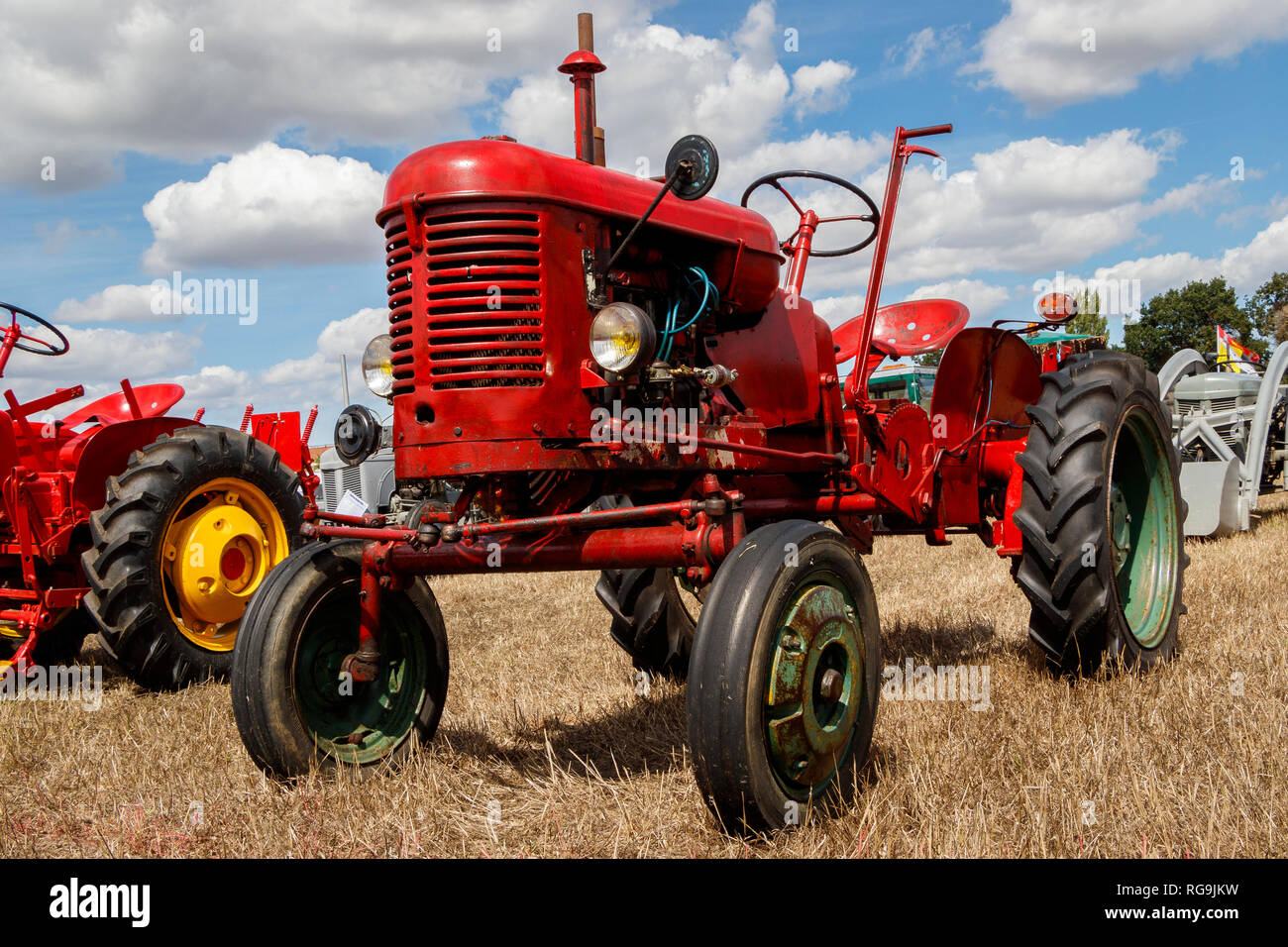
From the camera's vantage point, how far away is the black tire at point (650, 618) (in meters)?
5.02

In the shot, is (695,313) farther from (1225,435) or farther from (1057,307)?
(1225,435)

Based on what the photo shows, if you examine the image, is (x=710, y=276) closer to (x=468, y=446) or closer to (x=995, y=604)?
(x=468, y=446)

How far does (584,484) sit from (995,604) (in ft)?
13.5

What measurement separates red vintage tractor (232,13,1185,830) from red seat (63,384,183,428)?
405cm

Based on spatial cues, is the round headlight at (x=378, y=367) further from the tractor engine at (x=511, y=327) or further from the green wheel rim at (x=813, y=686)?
the green wheel rim at (x=813, y=686)

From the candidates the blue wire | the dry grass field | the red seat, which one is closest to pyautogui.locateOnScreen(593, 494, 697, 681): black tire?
the dry grass field

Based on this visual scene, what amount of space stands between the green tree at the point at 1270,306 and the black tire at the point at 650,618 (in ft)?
168

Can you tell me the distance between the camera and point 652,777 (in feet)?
11.5

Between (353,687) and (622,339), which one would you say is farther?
(353,687)

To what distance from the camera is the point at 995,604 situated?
6.69m

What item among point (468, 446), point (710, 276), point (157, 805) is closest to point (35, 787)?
point (157, 805)

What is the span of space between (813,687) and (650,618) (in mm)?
2075

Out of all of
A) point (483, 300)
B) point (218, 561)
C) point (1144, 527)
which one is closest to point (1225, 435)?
point (1144, 527)
